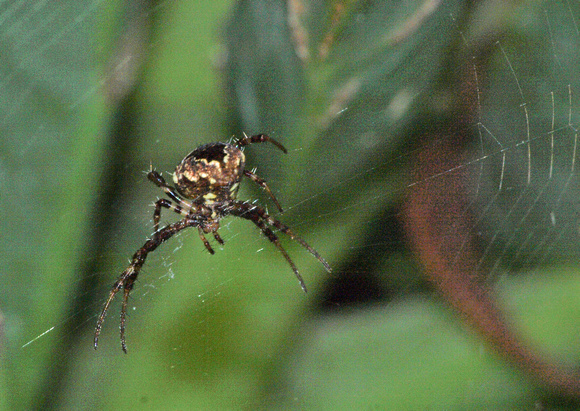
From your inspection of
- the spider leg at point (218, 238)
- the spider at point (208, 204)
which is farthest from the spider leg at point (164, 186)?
the spider leg at point (218, 238)

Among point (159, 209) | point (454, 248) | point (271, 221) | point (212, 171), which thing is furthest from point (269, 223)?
point (454, 248)

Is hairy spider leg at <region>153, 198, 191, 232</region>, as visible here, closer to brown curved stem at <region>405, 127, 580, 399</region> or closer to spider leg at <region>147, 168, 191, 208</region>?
spider leg at <region>147, 168, 191, 208</region>

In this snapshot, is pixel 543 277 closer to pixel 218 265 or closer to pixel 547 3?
pixel 547 3

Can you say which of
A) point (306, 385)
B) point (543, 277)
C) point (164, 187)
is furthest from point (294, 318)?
point (543, 277)

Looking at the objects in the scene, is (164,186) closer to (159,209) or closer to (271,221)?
(159,209)

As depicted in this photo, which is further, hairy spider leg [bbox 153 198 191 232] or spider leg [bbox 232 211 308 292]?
hairy spider leg [bbox 153 198 191 232]

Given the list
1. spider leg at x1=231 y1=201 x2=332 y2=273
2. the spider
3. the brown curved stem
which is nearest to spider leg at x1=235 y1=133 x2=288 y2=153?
the spider

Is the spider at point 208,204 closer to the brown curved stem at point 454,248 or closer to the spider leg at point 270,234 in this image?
the spider leg at point 270,234
